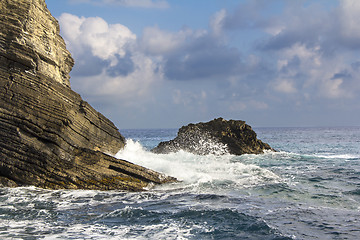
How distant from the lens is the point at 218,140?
35.3 meters

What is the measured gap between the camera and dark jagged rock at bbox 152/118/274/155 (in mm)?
34906

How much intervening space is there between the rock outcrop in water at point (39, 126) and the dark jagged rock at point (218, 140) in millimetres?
18615

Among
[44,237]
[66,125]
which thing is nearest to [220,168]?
[66,125]

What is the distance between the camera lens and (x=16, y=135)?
13477mm

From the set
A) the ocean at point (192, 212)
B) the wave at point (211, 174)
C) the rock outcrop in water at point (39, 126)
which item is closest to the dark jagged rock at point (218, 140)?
the wave at point (211, 174)

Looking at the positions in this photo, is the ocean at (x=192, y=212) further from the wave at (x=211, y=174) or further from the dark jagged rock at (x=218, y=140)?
the dark jagged rock at (x=218, y=140)

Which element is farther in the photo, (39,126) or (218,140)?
(218,140)

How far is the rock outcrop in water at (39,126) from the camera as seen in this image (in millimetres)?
13453

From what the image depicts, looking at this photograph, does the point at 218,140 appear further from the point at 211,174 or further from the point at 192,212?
the point at 192,212

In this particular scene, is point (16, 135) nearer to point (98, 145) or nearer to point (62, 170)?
point (62, 170)

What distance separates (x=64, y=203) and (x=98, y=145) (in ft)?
24.6

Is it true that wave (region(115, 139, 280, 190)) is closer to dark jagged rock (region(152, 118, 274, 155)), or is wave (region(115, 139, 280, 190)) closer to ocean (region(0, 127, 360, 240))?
ocean (region(0, 127, 360, 240))

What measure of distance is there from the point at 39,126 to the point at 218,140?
23.9 m

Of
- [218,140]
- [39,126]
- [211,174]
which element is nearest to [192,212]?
[39,126]
